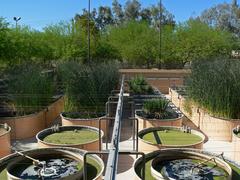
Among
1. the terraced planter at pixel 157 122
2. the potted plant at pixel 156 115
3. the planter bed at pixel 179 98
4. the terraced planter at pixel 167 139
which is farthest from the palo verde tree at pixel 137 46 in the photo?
the terraced planter at pixel 167 139

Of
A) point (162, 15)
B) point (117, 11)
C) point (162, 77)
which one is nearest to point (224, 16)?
point (162, 15)

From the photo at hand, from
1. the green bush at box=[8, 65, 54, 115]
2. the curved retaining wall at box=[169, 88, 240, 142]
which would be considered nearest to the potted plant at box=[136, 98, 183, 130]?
the curved retaining wall at box=[169, 88, 240, 142]

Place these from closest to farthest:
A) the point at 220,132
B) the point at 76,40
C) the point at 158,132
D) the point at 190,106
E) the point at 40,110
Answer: the point at 158,132, the point at 220,132, the point at 40,110, the point at 190,106, the point at 76,40

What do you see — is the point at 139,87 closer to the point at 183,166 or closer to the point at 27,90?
the point at 27,90

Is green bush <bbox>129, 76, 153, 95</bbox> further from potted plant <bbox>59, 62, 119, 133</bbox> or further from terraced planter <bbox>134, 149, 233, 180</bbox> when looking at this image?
terraced planter <bbox>134, 149, 233, 180</bbox>

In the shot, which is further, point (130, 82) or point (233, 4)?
point (233, 4)

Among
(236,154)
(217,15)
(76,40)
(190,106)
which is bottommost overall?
(236,154)

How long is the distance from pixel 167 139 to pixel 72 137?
4.62ft

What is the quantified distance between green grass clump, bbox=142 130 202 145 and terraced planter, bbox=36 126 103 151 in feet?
2.46

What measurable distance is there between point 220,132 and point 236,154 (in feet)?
3.49

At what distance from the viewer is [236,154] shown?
4.60 metres

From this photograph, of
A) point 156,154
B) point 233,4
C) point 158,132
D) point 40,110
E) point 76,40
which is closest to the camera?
point 156,154

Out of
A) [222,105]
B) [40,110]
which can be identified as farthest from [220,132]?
[40,110]

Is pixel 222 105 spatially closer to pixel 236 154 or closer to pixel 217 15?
pixel 236 154
